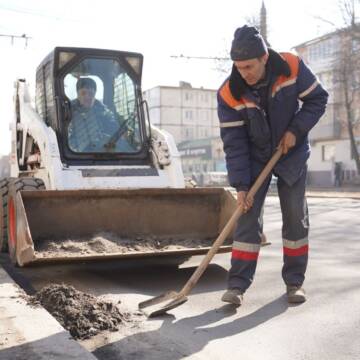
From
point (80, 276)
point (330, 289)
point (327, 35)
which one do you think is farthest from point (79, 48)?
point (327, 35)

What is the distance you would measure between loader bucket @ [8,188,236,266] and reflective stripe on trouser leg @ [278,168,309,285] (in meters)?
0.79

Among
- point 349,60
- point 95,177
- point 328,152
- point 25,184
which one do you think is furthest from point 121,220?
point 328,152

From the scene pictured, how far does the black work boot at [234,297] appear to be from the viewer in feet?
13.1

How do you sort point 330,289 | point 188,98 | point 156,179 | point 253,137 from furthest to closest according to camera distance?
1. point 188,98
2. point 156,179
3. point 330,289
4. point 253,137

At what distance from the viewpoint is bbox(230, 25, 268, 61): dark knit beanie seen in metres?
3.81

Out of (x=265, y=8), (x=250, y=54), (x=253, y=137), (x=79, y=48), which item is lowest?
(x=253, y=137)

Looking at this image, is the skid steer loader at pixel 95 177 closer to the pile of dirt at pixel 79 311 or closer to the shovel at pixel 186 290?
the pile of dirt at pixel 79 311

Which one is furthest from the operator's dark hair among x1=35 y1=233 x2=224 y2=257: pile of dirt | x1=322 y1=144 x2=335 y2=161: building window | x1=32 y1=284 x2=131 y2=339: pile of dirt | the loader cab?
x1=322 y1=144 x2=335 y2=161: building window

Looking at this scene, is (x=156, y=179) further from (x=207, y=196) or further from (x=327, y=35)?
(x=327, y=35)

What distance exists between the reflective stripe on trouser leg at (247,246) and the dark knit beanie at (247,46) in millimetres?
923

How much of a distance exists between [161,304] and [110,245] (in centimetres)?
140

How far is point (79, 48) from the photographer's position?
7.15 metres

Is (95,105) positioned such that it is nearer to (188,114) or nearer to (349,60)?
(349,60)

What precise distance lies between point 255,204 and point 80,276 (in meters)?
1.98
